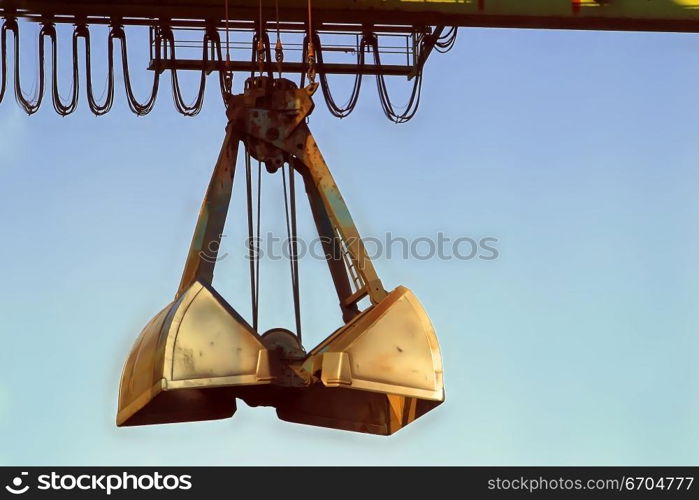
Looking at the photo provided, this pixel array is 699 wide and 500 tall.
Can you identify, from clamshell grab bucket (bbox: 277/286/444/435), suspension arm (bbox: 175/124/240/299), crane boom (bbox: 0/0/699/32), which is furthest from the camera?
crane boom (bbox: 0/0/699/32)

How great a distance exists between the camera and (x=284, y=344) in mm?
15992

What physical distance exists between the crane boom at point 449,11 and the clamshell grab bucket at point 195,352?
17.3 feet

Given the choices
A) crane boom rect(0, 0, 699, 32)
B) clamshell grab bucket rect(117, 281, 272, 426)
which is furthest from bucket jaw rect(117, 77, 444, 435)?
crane boom rect(0, 0, 699, 32)

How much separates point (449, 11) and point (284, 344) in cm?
553

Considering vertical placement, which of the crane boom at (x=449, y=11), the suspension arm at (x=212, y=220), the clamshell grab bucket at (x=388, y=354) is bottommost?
the clamshell grab bucket at (x=388, y=354)

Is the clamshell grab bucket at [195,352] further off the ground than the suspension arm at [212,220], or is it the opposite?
the suspension arm at [212,220]

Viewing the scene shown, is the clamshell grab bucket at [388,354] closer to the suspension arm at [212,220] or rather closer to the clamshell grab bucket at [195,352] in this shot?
the clamshell grab bucket at [195,352]

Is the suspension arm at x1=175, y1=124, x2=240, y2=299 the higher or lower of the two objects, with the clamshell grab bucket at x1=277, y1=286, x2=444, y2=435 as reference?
higher

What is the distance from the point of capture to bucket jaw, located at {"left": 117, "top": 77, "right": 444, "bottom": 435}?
1522 cm

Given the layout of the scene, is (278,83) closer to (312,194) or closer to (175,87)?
(312,194)

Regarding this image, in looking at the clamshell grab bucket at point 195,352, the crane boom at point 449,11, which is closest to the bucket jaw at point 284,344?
the clamshell grab bucket at point 195,352

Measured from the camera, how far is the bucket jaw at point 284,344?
15.2 metres

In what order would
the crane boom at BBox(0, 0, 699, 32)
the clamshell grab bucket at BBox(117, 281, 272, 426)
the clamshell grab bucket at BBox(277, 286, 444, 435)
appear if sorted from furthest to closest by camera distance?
the crane boom at BBox(0, 0, 699, 32)
the clamshell grab bucket at BBox(277, 286, 444, 435)
the clamshell grab bucket at BBox(117, 281, 272, 426)

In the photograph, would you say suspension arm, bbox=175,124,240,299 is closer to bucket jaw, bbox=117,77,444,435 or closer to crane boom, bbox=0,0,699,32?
bucket jaw, bbox=117,77,444,435
